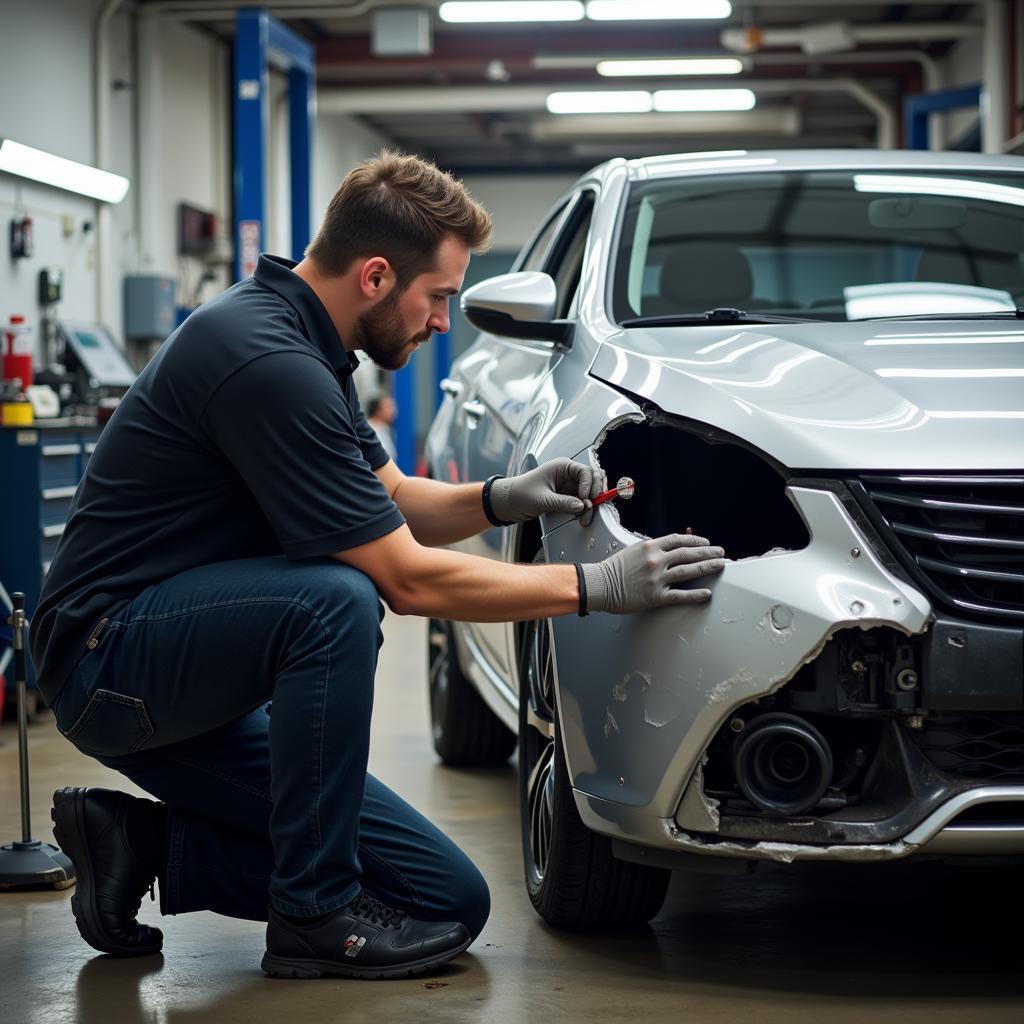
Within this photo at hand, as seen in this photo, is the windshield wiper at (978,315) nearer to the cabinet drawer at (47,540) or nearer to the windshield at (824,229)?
the windshield at (824,229)

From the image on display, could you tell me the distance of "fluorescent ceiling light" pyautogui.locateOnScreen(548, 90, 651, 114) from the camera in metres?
14.2

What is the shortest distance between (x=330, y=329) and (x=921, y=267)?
146 cm

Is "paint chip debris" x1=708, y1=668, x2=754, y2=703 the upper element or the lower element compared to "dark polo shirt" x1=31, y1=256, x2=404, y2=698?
lower

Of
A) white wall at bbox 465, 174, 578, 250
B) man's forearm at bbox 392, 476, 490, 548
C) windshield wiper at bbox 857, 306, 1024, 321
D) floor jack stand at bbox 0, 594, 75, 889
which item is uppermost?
white wall at bbox 465, 174, 578, 250

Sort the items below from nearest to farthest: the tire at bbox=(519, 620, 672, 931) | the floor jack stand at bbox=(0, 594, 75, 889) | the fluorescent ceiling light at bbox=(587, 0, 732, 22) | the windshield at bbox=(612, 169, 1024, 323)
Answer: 1. the tire at bbox=(519, 620, 672, 931)
2. the floor jack stand at bbox=(0, 594, 75, 889)
3. the windshield at bbox=(612, 169, 1024, 323)
4. the fluorescent ceiling light at bbox=(587, 0, 732, 22)

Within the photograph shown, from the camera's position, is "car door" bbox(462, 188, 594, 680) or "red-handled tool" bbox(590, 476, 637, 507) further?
"car door" bbox(462, 188, 594, 680)

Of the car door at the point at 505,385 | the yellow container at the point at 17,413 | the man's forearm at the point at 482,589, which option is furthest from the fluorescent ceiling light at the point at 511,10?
the man's forearm at the point at 482,589

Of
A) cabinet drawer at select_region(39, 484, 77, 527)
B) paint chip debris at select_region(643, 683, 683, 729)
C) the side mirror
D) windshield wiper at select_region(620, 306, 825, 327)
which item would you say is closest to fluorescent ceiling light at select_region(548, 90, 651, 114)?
cabinet drawer at select_region(39, 484, 77, 527)

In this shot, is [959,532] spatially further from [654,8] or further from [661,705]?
[654,8]

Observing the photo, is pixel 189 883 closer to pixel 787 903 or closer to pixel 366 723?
pixel 366 723

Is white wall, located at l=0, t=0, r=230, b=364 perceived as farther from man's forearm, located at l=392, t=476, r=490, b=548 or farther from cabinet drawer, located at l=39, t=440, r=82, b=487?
man's forearm, located at l=392, t=476, r=490, b=548

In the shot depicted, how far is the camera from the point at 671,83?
14359 millimetres

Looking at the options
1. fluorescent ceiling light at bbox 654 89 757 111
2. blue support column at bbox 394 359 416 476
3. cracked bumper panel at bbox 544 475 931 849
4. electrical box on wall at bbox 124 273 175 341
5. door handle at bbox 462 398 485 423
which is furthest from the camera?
blue support column at bbox 394 359 416 476

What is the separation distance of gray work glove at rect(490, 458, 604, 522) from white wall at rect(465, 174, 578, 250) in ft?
57.7
